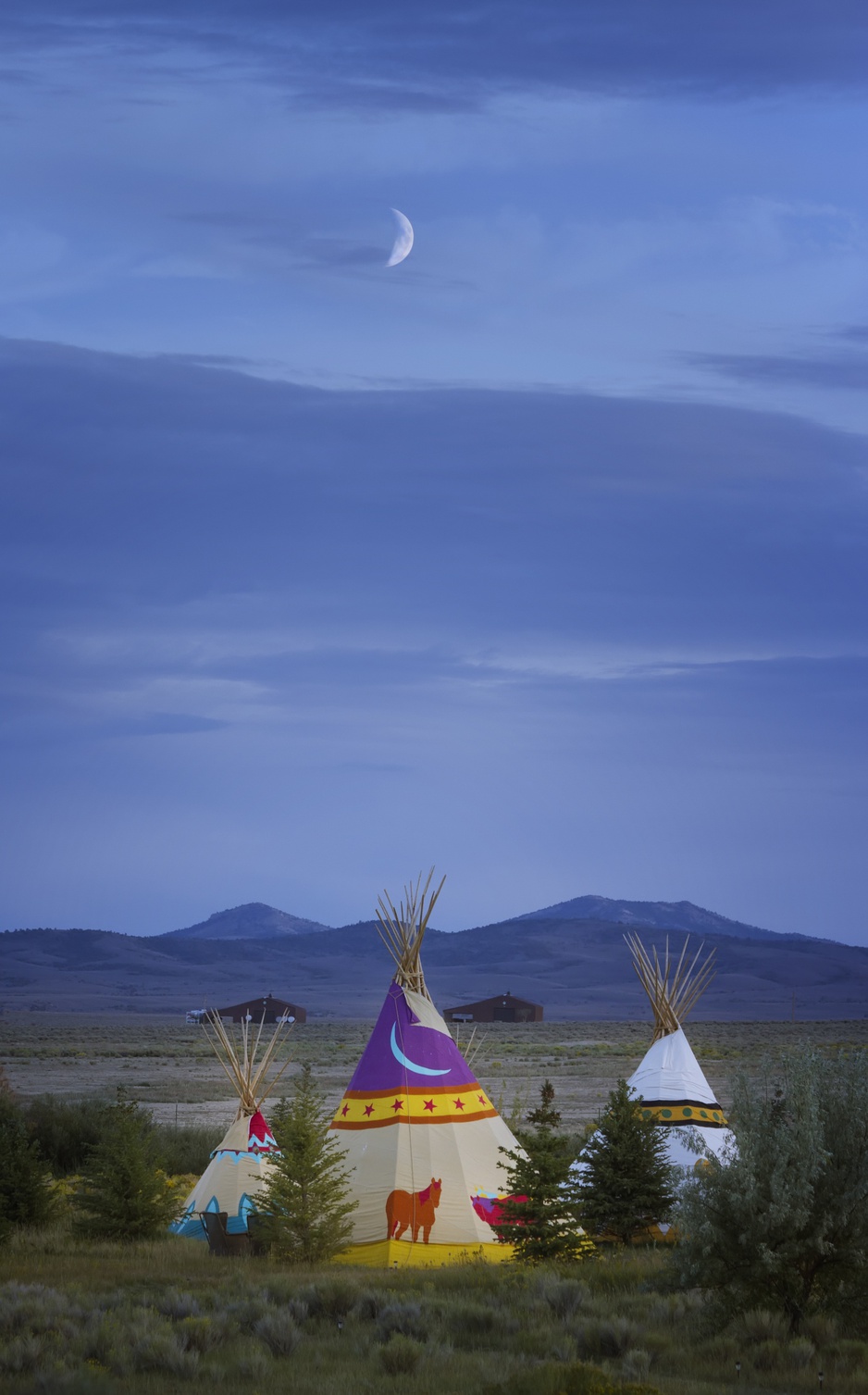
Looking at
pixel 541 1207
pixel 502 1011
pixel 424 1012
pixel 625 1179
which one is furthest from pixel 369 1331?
pixel 502 1011

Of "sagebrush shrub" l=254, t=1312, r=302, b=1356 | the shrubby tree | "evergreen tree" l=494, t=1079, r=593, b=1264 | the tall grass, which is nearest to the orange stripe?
"evergreen tree" l=494, t=1079, r=593, b=1264

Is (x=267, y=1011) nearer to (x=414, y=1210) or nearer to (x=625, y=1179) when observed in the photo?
(x=414, y=1210)

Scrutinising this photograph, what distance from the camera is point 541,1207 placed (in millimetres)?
13758

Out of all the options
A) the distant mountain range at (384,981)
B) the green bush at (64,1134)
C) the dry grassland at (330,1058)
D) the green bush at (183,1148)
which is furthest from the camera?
the distant mountain range at (384,981)

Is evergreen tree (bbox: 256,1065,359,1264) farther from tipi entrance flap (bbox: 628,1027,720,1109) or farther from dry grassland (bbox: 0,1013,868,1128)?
dry grassland (bbox: 0,1013,868,1128)

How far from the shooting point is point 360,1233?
15219mm

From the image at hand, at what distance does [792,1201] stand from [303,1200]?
6.04 meters

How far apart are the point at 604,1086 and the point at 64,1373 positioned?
36750 mm

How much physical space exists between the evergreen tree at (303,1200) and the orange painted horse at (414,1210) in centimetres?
62

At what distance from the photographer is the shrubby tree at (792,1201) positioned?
10133 mm

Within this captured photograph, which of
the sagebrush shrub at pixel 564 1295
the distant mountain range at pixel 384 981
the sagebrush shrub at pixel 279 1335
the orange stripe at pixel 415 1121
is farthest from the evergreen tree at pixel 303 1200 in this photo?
the distant mountain range at pixel 384 981

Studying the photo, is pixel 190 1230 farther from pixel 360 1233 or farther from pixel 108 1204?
pixel 360 1233

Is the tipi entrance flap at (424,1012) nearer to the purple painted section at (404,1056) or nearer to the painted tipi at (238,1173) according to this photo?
the purple painted section at (404,1056)

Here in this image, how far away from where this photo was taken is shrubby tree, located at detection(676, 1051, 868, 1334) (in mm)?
10133
